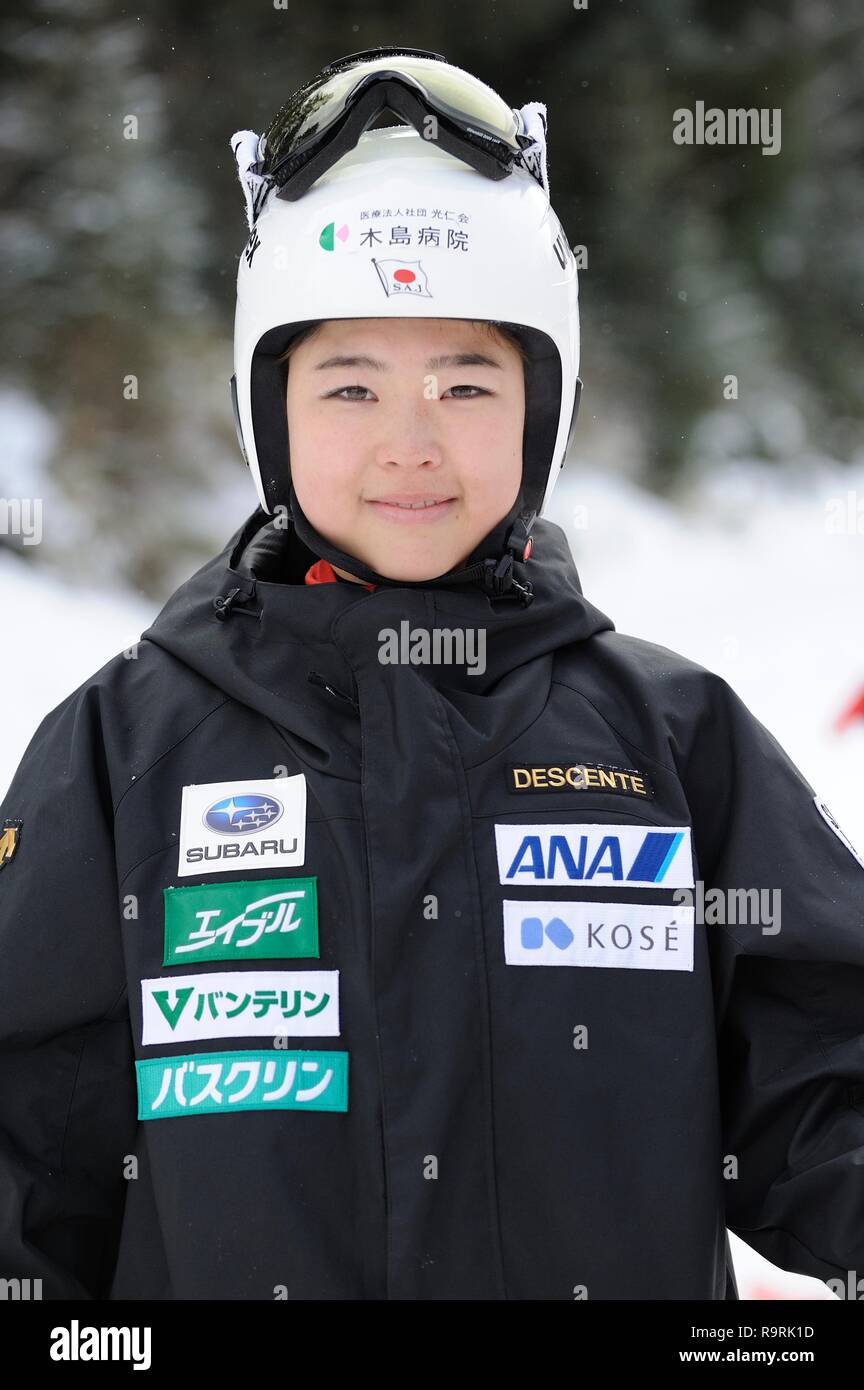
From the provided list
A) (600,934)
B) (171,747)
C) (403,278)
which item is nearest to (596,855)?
(600,934)

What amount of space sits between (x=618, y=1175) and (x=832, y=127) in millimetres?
4156

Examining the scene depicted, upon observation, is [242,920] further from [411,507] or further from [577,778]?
[411,507]

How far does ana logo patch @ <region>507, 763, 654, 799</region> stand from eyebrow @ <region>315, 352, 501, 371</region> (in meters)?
0.49

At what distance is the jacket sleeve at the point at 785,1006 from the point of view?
1.80m

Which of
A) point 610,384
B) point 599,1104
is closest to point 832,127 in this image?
point 610,384

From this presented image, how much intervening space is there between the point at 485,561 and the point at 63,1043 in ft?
2.49

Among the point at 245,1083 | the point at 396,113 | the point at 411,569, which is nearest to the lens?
the point at 245,1083

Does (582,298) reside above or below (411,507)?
above

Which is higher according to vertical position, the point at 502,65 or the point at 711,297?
the point at 502,65

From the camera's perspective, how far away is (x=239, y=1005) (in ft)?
5.85

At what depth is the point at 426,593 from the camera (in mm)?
1904

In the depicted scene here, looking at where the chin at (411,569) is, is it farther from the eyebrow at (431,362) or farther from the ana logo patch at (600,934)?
the ana logo patch at (600,934)

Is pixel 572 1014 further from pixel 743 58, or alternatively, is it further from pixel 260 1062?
pixel 743 58

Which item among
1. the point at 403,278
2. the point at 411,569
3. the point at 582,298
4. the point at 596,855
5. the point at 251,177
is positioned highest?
the point at 582,298
